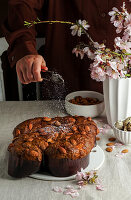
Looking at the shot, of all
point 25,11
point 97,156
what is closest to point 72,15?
point 25,11

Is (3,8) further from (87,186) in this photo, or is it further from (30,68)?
(87,186)

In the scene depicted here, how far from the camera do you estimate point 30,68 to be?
1.51m

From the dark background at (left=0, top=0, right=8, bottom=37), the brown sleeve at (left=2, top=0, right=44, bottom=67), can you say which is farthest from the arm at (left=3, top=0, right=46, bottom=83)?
the dark background at (left=0, top=0, right=8, bottom=37)

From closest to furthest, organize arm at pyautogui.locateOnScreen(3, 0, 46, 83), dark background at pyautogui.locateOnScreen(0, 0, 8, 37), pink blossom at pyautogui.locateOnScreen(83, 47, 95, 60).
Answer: pink blossom at pyautogui.locateOnScreen(83, 47, 95, 60), arm at pyautogui.locateOnScreen(3, 0, 46, 83), dark background at pyautogui.locateOnScreen(0, 0, 8, 37)

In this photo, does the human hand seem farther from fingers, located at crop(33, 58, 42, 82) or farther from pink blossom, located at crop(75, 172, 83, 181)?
pink blossom, located at crop(75, 172, 83, 181)

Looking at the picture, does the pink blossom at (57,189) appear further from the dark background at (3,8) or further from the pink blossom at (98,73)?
the dark background at (3,8)

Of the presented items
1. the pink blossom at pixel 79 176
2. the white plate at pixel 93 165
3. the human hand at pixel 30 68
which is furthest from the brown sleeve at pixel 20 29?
the pink blossom at pixel 79 176

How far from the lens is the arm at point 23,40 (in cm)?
152

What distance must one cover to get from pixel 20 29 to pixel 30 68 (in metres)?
0.42

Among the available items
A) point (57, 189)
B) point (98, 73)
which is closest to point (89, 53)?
point (98, 73)

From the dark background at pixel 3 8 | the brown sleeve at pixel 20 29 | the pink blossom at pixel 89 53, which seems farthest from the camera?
the dark background at pixel 3 8

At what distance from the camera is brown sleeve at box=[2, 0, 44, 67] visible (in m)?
1.74

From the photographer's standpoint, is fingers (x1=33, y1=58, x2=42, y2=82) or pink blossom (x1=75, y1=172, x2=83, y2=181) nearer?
pink blossom (x1=75, y1=172, x2=83, y2=181)

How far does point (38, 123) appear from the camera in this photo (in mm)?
1323
